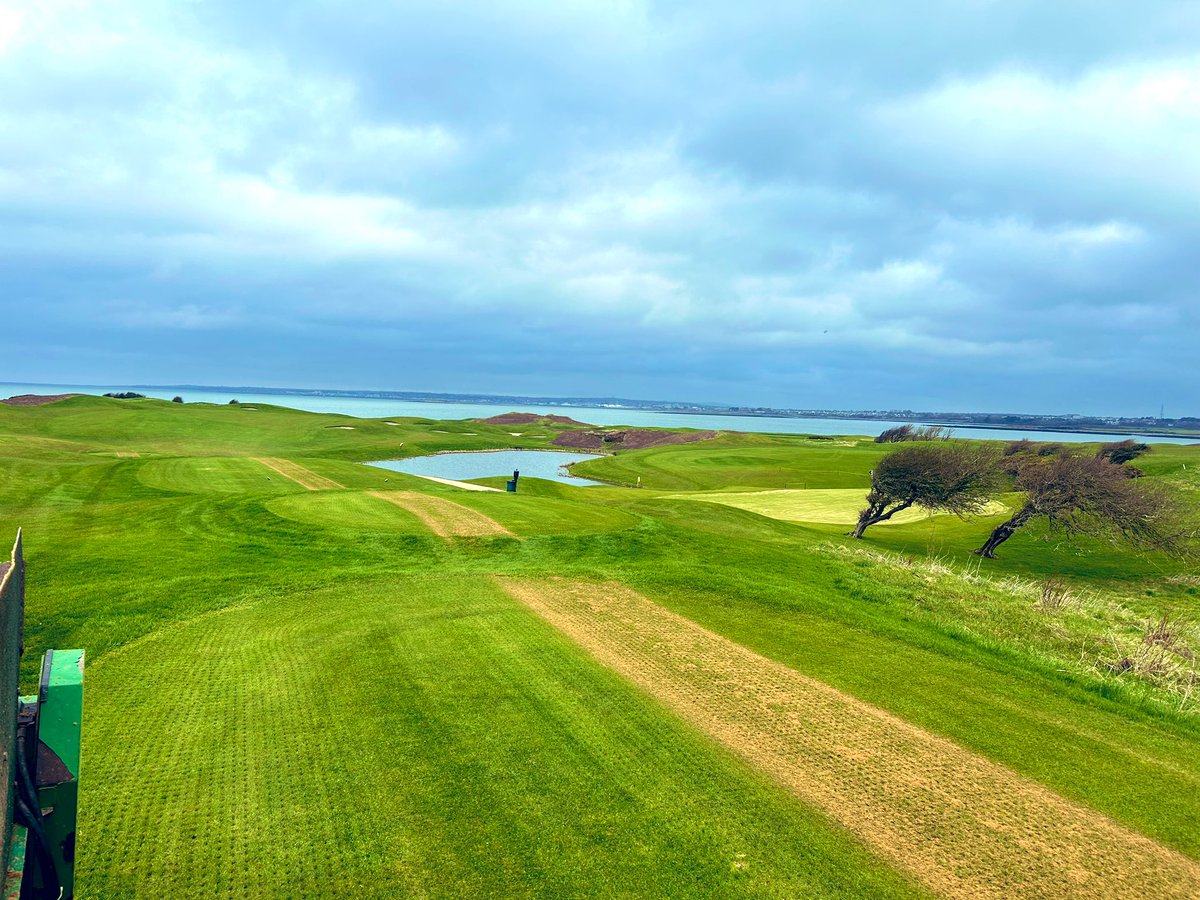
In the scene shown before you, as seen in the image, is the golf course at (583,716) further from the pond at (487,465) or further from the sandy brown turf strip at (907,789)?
the pond at (487,465)

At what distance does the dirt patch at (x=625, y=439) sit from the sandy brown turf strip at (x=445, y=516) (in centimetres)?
8958

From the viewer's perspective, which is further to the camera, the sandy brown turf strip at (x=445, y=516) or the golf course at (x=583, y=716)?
the sandy brown turf strip at (x=445, y=516)

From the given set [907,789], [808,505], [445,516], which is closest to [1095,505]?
[808,505]

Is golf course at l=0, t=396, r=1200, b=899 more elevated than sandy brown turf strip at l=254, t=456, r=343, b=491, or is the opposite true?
sandy brown turf strip at l=254, t=456, r=343, b=491

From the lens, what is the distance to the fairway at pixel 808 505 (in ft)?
164

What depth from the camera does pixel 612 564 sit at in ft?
70.7

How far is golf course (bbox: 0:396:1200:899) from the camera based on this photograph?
293 inches

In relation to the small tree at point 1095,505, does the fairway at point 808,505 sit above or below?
below

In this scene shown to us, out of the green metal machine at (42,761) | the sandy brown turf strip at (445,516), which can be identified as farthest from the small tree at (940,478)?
the green metal machine at (42,761)

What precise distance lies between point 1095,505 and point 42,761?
4242 cm

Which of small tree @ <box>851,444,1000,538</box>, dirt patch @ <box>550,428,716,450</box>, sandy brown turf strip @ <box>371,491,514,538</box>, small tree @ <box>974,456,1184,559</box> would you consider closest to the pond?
dirt patch @ <box>550,428,716,450</box>

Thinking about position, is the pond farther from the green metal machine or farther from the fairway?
the green metal machine

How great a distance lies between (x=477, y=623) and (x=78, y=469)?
3754cm

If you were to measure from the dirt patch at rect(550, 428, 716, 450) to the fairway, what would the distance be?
59.9 meters
